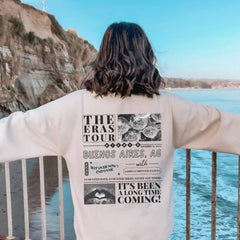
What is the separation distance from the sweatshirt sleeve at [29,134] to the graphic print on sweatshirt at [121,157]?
0.15 m

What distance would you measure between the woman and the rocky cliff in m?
9.93

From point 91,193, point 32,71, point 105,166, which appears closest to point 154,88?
point 105,166

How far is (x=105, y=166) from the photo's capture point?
1.12m

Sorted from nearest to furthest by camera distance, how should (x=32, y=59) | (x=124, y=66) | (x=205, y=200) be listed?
1. (x=124, y=66)
2. (x=205, y=200)
3. (x=32, y=59)

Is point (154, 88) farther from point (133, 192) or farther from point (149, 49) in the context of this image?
point (133, 192)

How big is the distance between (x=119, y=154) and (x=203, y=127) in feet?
1.15

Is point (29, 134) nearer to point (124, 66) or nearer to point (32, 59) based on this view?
point (124, 66)

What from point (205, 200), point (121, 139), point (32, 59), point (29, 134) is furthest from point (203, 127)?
point (32, 59)

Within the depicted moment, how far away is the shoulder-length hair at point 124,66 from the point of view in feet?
3.49

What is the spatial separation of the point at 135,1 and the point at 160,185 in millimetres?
55536

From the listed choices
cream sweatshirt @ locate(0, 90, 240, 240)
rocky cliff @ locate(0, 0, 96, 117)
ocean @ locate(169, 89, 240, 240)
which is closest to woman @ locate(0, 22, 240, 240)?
cream sweatshirt @ locate(0, 90, 240, 240)

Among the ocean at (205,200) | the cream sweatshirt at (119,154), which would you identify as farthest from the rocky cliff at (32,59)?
the cream sweatshirt at (119,154)

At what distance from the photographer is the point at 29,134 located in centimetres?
118

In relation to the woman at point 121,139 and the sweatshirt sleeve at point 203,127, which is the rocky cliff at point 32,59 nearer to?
the woman at point 121,139
